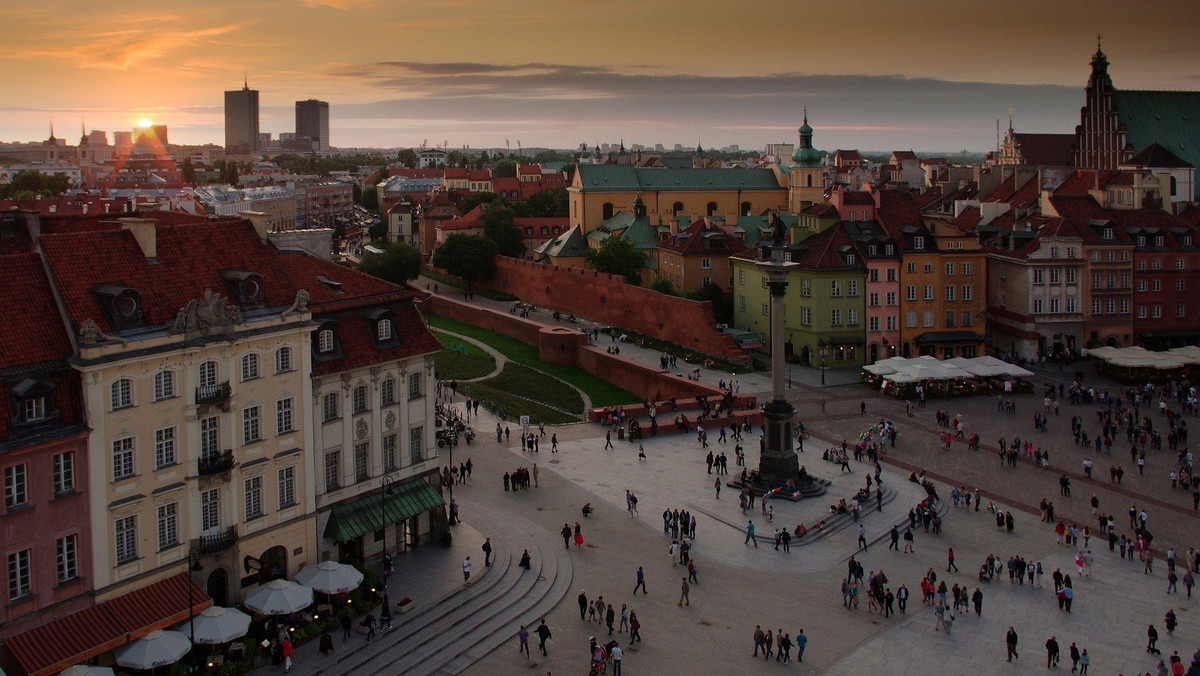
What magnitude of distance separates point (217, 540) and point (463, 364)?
39012mm

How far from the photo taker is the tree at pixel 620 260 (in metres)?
87.5

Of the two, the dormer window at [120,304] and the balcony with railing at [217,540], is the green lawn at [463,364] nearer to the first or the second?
the balcony with railing at [217,540]

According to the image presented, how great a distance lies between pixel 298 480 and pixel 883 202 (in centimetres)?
4884

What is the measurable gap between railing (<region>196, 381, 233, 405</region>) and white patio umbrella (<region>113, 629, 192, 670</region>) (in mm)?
5660

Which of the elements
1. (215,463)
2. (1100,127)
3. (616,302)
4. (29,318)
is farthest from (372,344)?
(1100,127)

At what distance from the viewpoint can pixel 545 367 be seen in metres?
69.7

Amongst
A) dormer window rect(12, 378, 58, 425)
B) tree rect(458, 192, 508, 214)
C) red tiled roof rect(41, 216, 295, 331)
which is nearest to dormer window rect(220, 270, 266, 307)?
red tiled roof rect(41, 216, 295, 331)

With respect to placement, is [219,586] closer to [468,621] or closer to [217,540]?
[217,540]

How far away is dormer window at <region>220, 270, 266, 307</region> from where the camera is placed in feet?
100.0

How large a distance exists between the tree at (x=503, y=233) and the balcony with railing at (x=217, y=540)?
76944mm

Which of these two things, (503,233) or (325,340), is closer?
(325,340)

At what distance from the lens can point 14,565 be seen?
2467cm

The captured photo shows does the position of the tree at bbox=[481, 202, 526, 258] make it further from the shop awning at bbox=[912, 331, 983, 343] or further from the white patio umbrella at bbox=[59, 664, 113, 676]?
the white patio umbrella at bbox=[59, 664, 113, 676]

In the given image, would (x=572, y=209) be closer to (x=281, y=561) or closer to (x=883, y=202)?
(x=883, y=202)
